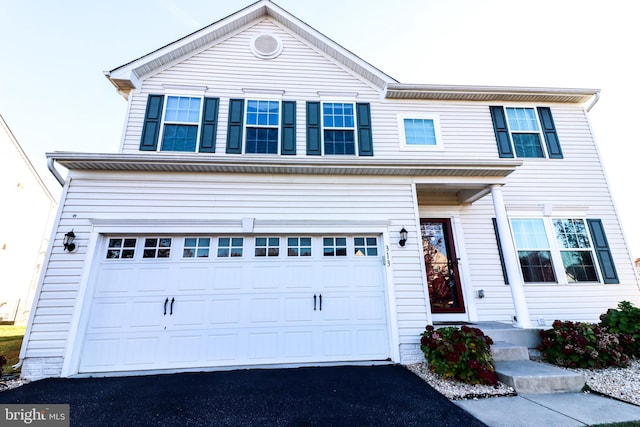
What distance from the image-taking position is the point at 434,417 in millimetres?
2711

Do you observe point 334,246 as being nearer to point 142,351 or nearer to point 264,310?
point 264,310

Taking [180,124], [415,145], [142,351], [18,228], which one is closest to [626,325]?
[415,145]

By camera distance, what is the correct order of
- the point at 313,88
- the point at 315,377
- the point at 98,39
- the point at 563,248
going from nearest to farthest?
the point at 315,377 → the point at 563,248 → the point at 313,88 → the point at 98,39

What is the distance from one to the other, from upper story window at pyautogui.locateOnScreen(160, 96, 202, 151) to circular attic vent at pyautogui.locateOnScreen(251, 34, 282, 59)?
6.24ft

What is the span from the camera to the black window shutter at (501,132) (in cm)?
639

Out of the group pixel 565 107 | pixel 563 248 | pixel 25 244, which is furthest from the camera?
pixel 25 244

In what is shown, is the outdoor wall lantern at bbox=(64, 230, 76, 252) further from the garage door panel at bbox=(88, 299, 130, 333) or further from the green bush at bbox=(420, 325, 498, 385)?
the green bush at bbox=(420, 325, 498, 385)

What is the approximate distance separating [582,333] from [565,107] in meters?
5.76

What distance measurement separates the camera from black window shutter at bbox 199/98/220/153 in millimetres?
5645

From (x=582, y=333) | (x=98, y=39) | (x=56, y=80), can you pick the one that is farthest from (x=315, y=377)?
(x=56, y=80)

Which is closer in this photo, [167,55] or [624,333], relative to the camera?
[624,333]

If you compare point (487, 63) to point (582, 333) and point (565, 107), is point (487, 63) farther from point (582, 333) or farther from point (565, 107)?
point (582, 333)

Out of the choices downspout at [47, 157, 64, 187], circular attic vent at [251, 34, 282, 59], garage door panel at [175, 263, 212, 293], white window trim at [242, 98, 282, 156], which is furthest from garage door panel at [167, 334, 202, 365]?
circular attic vent at [251, 34, 282, 59]

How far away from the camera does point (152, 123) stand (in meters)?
5.68
